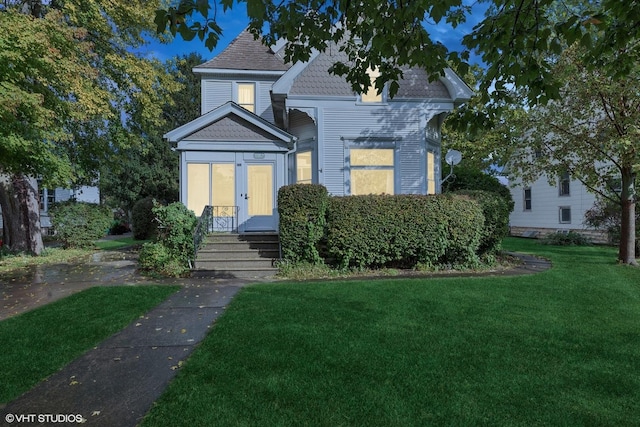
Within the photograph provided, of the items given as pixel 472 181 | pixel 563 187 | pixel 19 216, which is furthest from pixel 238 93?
pixel 563 187

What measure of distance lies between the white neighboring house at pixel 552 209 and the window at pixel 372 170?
7384mm

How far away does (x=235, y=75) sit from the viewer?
47.6 ft

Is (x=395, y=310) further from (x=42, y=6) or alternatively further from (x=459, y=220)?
(x=42, y=6)

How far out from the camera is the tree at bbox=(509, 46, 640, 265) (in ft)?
27.6

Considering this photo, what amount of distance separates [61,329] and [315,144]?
8.74 metres

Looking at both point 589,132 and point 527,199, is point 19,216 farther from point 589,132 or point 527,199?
point 527,199

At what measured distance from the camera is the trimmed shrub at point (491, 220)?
9.42m

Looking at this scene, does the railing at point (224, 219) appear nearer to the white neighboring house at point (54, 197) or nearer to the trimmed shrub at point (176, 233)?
the trimmed shrub at point (176, 233)

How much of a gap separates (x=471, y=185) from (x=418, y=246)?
811cm

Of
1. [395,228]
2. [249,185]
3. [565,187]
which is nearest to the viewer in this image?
[395,228]

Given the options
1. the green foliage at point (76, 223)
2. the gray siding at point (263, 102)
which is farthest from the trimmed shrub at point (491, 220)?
the green foliage at point (76, 223)

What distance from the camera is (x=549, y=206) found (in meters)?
19.1

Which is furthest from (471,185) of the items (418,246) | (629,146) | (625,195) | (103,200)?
(103,200)

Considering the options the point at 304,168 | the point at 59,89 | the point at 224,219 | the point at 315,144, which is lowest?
the point at 224,219
